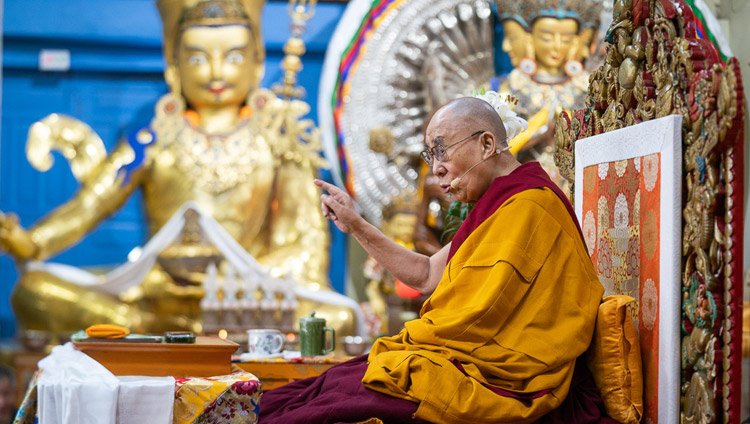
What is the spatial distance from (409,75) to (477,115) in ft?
11.6

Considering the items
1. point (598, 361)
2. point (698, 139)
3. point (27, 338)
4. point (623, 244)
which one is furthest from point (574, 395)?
point (27, 338)

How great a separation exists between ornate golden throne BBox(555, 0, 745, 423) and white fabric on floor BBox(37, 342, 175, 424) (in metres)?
0.97

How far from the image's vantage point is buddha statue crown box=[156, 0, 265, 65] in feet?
17.3

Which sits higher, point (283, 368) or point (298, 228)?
point (298, 228)

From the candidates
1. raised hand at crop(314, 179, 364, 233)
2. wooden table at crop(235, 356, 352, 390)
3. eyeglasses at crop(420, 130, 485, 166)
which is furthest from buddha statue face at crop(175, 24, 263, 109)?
eyeglasses at crop(420, 130, 485, 166)

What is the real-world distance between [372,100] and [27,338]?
2.33 meters

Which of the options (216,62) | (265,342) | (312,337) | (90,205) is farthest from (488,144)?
(90,205)

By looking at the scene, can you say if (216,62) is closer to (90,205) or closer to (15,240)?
(90,205)

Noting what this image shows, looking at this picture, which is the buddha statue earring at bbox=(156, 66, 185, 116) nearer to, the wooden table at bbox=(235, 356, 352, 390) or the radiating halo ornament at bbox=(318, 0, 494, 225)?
the radiating halo ornament at bbox=(318, 0, 494, 225)

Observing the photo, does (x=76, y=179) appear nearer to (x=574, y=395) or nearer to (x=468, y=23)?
(x=468, y=23)

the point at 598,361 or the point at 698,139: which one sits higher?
the point at 698,139

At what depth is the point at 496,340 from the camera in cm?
182

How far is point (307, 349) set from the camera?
8.29ft

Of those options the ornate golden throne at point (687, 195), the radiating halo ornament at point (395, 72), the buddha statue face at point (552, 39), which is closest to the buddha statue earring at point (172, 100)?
the radiating halo ornament at point (395, 72)
